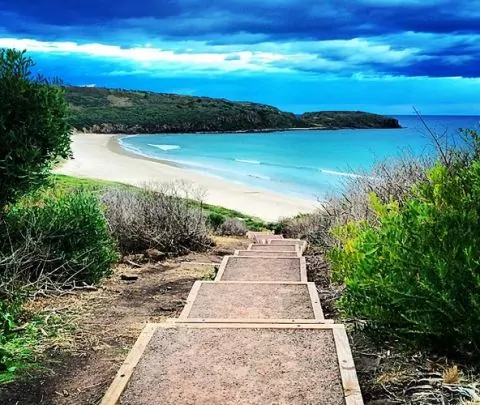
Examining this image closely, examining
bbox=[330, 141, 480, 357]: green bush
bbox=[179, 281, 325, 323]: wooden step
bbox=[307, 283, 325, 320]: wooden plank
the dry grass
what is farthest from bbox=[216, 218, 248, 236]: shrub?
the dry grass

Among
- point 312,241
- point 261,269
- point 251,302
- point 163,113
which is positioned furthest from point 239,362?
point 163,113

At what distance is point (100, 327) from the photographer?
19.4ft

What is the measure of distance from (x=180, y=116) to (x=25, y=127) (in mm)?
110681

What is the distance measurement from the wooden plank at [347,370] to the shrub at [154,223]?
6.25 meters

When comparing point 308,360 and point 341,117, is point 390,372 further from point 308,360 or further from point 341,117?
point 341,117

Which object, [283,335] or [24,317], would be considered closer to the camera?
[283,335]

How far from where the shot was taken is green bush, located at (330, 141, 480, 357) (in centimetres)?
395

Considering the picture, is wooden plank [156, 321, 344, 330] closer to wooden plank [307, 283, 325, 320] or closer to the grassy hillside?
wooden plank [307, 283, 325, 320]

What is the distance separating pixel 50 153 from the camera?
716 cm

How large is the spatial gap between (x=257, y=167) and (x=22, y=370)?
46.3m

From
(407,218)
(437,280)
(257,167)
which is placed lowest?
(257,167)

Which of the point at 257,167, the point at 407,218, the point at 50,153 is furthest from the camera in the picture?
the point at 257,167

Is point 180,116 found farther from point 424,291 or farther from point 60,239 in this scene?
point 424,291

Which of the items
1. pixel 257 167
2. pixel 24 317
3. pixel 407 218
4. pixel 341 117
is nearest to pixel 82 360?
pixel 24 317
